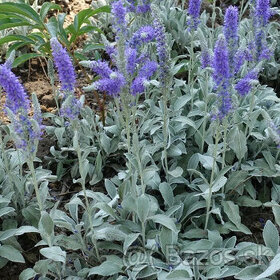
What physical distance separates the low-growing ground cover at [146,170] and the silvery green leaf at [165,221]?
0.04 feet

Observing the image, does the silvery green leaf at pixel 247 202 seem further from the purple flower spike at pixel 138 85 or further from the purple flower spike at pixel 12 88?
the purple flower spike at pixel 12 88

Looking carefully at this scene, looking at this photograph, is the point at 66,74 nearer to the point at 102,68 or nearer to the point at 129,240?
the point at 102,68

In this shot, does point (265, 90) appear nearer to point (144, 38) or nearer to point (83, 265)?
point (144, 38)

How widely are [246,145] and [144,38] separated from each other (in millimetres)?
1444

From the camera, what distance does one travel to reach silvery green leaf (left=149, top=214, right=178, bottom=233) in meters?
3.02

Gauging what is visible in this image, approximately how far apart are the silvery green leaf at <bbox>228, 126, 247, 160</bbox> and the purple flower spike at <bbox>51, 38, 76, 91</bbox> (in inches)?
62.6

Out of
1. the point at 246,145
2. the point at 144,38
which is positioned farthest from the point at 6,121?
the point at 246,145

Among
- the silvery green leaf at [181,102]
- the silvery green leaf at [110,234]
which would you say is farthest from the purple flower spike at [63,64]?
the silvery green leaf at [181,102]

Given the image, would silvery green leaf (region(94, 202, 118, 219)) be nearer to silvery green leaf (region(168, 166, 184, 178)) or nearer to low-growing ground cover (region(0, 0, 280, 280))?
low-growing ground cover (region(0, 0, 280, 280))

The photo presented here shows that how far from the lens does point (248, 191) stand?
12.1 ft

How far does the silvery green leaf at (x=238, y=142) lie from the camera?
363 cm

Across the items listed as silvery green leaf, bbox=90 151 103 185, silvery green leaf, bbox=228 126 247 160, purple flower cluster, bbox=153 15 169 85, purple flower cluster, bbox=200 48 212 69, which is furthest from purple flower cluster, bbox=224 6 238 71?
silvery green leaf, bbox=90 151 103 185

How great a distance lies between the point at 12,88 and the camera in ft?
8.25

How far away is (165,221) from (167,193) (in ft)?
1.52
